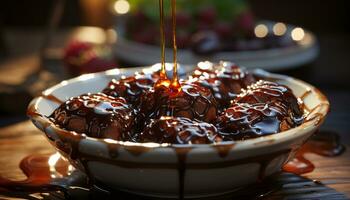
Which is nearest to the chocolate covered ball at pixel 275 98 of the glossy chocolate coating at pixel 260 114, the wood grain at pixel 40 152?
the glossy chocolate coating at pixel 260 114

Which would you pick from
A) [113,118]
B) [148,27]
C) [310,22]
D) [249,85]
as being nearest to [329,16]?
[310,22]

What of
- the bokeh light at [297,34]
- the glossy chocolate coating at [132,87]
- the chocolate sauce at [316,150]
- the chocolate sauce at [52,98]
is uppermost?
Answer: the glossy chocolate coating at [132,87]

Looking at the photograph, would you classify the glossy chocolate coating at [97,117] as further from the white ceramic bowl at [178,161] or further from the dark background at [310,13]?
the dark background at [310,13]

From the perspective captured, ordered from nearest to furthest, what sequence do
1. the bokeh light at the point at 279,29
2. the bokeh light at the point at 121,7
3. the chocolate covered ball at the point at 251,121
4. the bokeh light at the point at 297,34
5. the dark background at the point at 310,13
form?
the chocolate covered ball at the point at 251,121, the bokeh light at the point at 297,34, the bokeh light at the point at 279,29, the bokeh light at the point at 121,7, the dark background at the point at 310,13

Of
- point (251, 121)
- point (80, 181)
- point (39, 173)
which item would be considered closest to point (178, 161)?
point (251, 121)

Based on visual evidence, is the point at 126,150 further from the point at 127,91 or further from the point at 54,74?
the point at 54,74

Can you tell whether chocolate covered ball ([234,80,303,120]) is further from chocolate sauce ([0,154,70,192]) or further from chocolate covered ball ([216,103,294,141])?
chocolate sauce ([0,154,70,192])

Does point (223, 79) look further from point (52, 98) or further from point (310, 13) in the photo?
point (310, 13)
